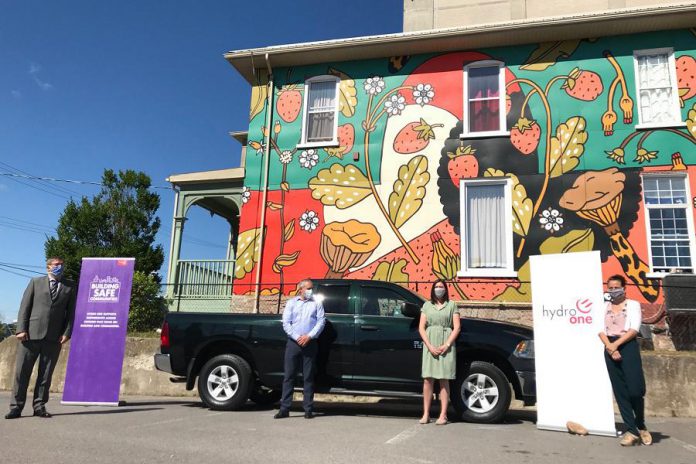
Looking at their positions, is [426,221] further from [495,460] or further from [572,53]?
[495,460]

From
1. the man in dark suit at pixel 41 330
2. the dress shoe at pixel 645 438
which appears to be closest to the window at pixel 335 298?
the man in dark suit at pixel 41 330

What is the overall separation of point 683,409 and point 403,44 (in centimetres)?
915

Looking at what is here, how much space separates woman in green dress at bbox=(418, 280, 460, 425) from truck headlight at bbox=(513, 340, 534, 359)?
80cm

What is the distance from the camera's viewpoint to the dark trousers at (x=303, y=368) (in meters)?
6.41

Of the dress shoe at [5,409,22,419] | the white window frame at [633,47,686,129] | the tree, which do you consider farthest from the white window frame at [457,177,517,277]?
the tree

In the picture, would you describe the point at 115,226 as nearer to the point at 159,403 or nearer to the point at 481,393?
the point at 159,403

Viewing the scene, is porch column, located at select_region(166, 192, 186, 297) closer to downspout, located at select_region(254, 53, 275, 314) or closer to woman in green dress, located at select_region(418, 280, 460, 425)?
downspout, located at select_region(254, 53, 275, 314)

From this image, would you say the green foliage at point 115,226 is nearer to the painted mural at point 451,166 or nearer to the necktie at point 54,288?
the painted mural at point 451,166

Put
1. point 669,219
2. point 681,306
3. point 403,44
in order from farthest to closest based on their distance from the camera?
1. point 403,44
2. point 669,219
3. point 681,306

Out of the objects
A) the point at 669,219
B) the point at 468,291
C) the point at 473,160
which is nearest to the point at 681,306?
the point at 669,219

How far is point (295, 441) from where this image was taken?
4930 mm

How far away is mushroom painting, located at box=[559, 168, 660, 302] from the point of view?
33.5ft

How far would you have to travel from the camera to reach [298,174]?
1234 cm

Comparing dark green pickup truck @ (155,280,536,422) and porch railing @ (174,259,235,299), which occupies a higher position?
porch railing @ (174,259,235,299)
